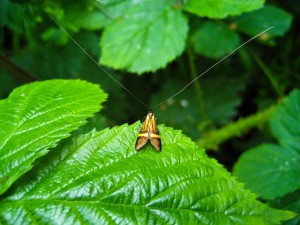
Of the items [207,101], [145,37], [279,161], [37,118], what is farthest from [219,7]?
[207,101]

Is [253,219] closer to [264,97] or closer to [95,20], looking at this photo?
[95,20]

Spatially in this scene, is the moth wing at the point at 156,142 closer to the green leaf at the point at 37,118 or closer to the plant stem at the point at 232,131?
the green leaf at the point at 37,118

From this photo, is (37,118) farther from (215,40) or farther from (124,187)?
(215,40)

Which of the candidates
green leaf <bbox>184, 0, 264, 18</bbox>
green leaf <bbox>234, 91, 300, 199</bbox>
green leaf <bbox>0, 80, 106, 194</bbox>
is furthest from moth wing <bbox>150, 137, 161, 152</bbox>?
green leaf <bbox>184, 0, 264, 18</bbox>

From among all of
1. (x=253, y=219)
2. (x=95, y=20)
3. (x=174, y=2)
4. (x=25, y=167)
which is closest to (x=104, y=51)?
(x=95, y=20)

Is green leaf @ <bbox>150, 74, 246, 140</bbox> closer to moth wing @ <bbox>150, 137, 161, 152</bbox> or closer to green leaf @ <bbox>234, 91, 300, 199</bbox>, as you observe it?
green leaf @ <bbox>234, 91, 300, 199</bbox>
